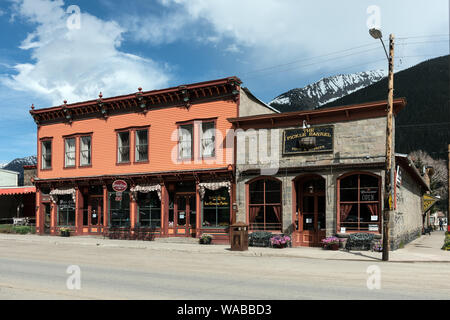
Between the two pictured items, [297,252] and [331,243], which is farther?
[331,243]

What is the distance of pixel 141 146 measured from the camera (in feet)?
96.4

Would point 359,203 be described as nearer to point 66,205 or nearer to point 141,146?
point 141,146

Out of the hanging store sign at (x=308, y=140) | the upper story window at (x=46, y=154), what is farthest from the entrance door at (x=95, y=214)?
the hanging store sign at (x=308, y=140)

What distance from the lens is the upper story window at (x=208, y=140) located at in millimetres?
26531

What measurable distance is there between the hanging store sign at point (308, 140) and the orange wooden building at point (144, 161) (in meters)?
→ 3.36

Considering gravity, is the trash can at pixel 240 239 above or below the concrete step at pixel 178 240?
above

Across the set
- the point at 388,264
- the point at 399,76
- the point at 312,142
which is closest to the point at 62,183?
the point at 312,142


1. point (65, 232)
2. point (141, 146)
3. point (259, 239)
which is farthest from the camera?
point (65, 232)

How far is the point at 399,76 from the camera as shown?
15850 cm

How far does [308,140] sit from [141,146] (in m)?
11.5

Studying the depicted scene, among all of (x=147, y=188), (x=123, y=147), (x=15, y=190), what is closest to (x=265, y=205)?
(x=147, y=188)

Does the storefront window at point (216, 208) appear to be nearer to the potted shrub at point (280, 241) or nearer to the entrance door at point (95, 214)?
the potted shrub at point (280, 241)
